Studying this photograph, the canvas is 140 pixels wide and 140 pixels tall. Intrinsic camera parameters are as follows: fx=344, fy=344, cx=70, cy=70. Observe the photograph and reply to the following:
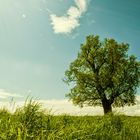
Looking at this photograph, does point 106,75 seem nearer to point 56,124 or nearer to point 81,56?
point 81,56

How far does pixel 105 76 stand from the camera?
1923 inches

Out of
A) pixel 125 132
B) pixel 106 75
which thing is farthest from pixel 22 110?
pixel 106 75

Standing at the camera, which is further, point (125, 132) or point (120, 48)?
point (120, 48)

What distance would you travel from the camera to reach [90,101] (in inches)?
1948

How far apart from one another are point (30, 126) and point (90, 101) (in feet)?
139

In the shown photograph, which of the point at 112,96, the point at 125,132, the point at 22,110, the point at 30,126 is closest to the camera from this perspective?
the point at 30,126

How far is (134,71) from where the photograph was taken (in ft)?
163

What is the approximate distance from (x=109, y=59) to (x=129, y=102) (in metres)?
7.02

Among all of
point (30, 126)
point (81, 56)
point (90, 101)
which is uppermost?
point (81, 56)

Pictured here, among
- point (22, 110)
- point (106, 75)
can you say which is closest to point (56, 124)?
point (22, 110)

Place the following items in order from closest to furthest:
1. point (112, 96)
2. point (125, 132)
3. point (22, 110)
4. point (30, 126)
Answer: point (30, 126) → point (22, 110) → point (125, 132) → point (112, 96)

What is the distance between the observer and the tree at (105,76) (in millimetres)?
48750

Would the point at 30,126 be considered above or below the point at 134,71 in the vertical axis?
below

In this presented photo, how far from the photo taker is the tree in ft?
160
